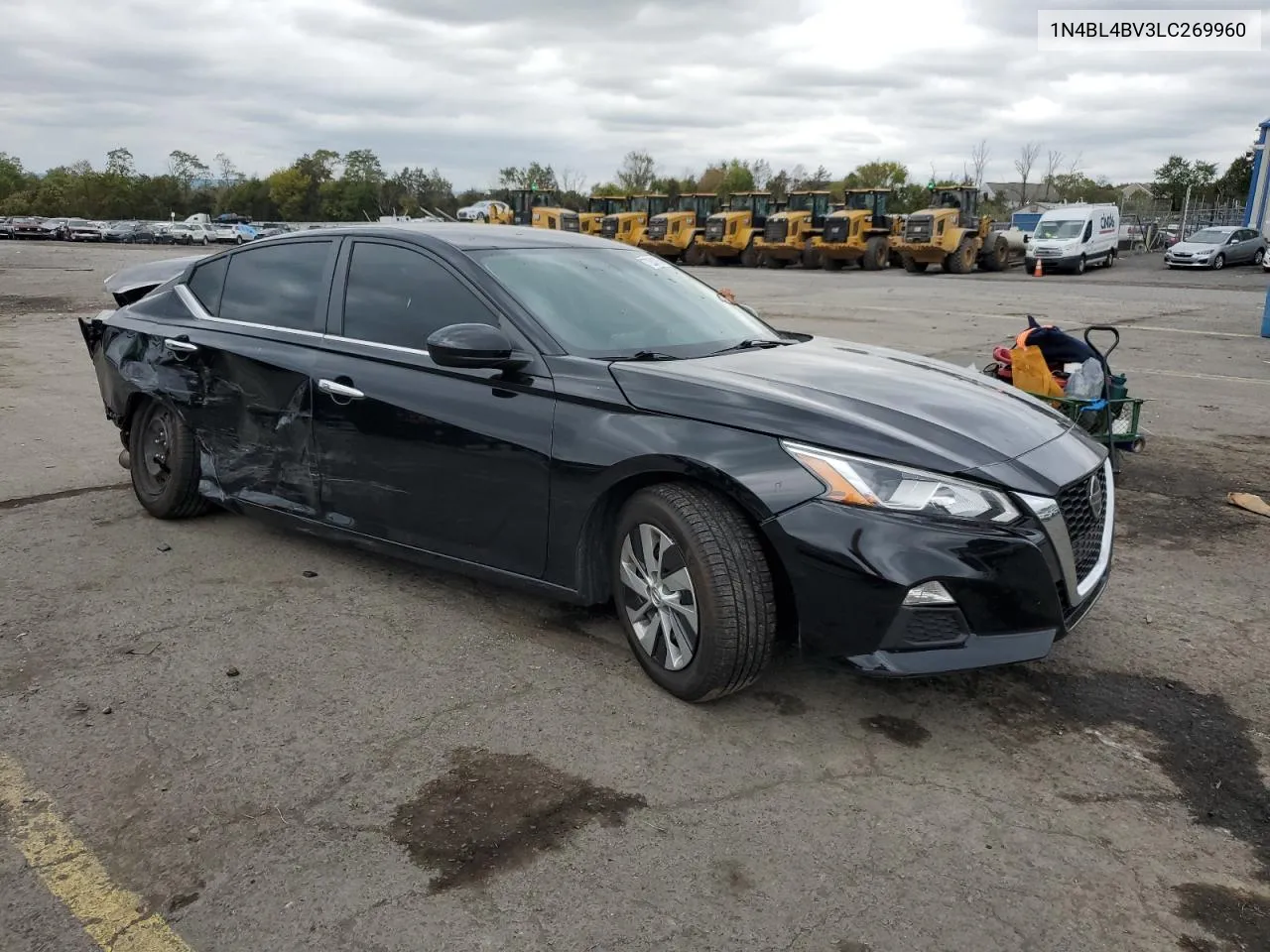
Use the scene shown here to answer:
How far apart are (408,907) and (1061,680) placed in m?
2.39

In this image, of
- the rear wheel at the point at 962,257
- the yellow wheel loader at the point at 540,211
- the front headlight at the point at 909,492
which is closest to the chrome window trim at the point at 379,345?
the front headlight at the point at 909,492

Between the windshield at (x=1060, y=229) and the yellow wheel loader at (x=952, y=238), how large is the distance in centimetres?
120

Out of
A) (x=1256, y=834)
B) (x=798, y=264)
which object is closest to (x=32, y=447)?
(x=1256, y=834)

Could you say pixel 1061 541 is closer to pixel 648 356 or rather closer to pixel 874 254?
pixel 648 356

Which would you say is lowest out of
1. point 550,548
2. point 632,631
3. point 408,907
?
point 408,907

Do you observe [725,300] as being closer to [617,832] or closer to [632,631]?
[632,631]

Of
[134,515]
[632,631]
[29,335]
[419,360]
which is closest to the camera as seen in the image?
[632,631]

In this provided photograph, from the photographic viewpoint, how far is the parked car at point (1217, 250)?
3366 centimetres

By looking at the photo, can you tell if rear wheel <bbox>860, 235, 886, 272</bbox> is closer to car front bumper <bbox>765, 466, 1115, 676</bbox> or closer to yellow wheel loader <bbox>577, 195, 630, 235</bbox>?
yellow wheel loader <bbox>577, 195, 630, 235</bbox>

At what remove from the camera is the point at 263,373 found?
4.45 m

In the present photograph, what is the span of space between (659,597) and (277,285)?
2538 mm

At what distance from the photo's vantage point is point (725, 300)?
482 cm

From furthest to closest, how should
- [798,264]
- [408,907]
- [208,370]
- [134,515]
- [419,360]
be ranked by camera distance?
1. [798,264]
2. [134,515]
3. [208,370]
4. [419,360]
5. [408,907]

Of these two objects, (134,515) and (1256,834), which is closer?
(1256,834)
